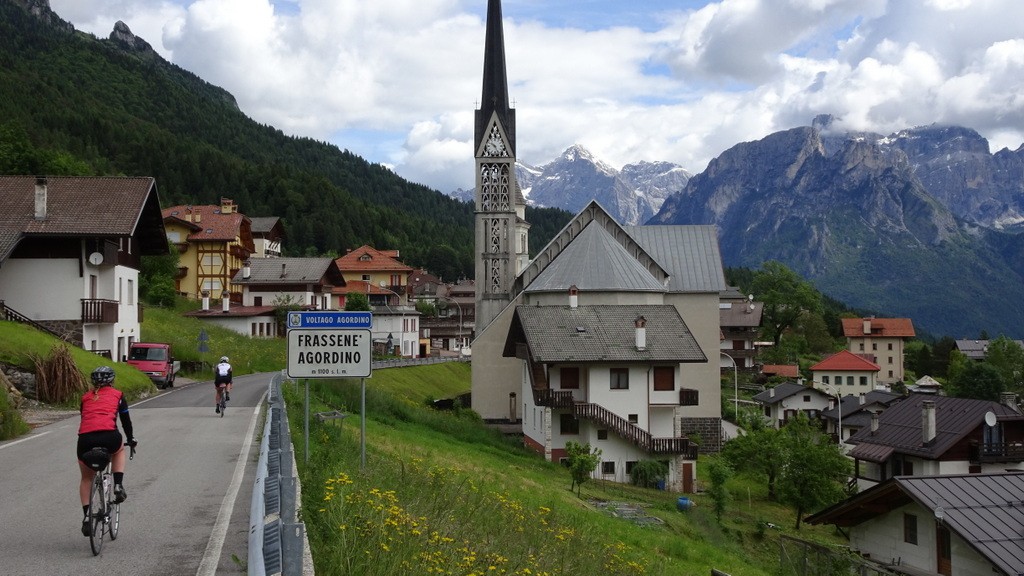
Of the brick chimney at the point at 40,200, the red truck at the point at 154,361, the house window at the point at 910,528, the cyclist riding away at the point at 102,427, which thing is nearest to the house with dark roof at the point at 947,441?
the house window at the point at 910,528

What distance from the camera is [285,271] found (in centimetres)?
8269

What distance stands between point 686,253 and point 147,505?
48724 mm

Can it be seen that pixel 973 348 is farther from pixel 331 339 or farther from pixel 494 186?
pixel 331 339

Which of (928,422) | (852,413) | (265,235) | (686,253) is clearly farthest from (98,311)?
(265,235)

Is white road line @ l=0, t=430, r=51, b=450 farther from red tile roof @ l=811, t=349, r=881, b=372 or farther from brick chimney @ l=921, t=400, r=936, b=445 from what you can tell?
red tile roof @ l=811, t=349, r=881, b=372

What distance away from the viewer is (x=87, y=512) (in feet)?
32.4

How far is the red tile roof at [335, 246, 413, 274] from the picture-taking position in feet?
395

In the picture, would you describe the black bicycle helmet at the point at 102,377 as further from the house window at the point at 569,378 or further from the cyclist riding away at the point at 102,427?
the house window at the point at 569,378

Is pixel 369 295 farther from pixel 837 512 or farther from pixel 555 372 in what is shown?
pixel 837 512

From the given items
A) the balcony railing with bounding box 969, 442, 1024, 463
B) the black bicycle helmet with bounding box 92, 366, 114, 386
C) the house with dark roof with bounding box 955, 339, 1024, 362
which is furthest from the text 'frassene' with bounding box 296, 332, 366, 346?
the house with dark roof with bounding box 955, 339, 1024, 362

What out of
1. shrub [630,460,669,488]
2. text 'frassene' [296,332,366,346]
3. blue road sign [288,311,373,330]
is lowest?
shrub [630,460,669,488]

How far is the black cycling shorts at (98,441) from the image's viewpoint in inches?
404

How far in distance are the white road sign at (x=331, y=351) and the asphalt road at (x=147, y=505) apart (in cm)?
201

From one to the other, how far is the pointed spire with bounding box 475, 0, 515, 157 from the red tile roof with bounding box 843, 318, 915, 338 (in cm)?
8812
